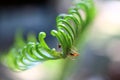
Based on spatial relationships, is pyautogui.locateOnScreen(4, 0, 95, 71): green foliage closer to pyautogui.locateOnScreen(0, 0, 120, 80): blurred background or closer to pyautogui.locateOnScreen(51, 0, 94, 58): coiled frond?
pyautogui.locateOnScreen(51, 0, 94, 58): coiled frond

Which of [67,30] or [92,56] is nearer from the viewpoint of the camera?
[67,30]

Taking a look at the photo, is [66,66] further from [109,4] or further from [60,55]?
[109,4]

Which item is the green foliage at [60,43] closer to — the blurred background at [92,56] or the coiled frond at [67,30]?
the coiled frond at [67,30]

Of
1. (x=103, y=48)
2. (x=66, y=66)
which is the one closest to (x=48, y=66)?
(x=66, y=66)

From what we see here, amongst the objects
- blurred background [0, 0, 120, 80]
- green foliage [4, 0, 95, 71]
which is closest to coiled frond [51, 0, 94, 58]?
green foliage [4, 0, 95, 71]

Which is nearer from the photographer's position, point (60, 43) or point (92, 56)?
point (60, 43)

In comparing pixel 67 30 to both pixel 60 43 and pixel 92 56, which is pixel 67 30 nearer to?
pixel 60 43

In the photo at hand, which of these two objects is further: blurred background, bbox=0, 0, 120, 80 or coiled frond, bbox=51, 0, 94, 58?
blurred background, bbox=0, 0, 120, 80

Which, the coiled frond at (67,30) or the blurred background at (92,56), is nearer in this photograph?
the coiled frond at (67,30)

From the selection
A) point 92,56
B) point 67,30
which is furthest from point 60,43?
point 92,56

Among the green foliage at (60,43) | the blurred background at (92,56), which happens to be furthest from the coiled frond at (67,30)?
the blurred background at (92,56)

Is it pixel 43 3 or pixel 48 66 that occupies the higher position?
pixel 43 3
